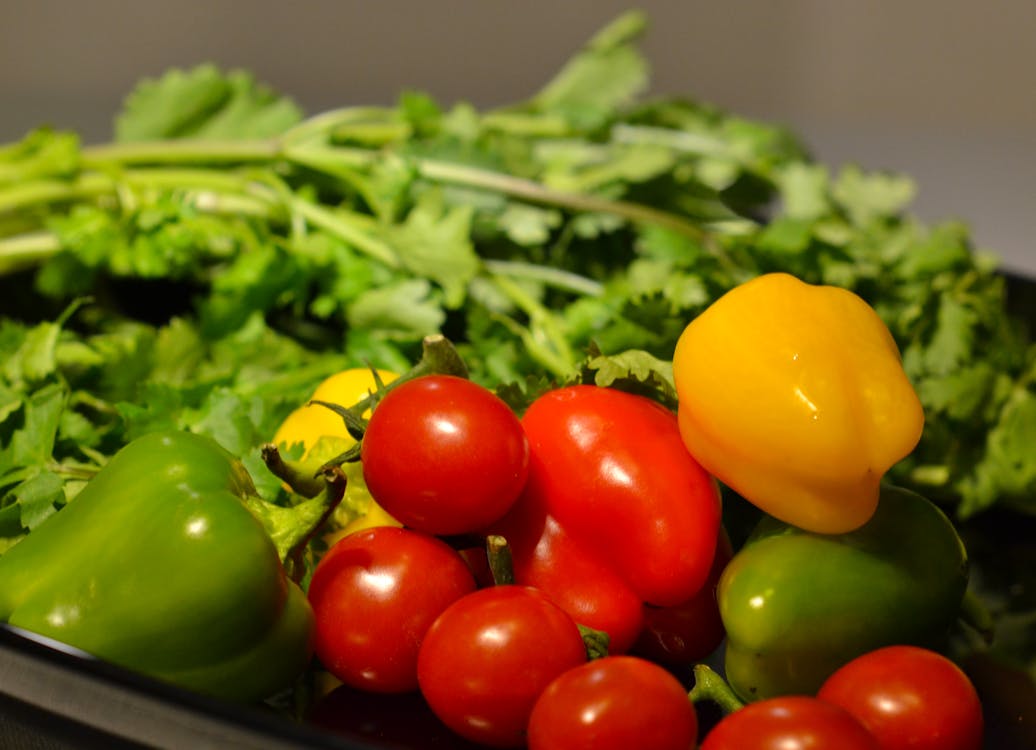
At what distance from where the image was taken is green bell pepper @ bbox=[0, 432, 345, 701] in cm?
71

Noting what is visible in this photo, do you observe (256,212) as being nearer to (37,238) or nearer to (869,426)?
(37,238)

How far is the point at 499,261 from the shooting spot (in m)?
1.36

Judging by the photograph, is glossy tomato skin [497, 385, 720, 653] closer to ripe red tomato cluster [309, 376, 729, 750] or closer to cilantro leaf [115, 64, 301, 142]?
ripe red tomato cluster [309, 376, 729, 750]

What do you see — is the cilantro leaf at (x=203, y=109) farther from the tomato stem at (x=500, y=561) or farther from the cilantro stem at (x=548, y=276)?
the tomato stem at (x=500, y=561)

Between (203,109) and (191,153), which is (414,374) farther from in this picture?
(203,109)

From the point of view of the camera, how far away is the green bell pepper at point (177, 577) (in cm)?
71

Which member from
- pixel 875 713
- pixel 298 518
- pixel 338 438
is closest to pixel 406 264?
pixel 338 438

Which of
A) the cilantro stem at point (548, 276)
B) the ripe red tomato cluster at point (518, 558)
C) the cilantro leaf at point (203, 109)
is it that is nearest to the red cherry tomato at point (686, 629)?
the ripe red tomato cluster at point (518, 558)

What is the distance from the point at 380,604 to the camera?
2.48 ft

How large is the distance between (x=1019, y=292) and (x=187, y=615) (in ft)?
3.82

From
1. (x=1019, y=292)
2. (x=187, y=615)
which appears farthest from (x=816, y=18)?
(x=187, y=615)

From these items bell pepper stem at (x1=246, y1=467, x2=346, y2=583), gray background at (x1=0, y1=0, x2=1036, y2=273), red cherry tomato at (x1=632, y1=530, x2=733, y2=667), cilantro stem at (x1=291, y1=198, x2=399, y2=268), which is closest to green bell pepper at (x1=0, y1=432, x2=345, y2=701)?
bell pepper stem at (x1=246, y1=467, x2=346, y2=583)

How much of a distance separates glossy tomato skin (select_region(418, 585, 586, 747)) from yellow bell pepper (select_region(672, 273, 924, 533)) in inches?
6.4

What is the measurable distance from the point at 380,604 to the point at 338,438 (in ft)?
0.52
